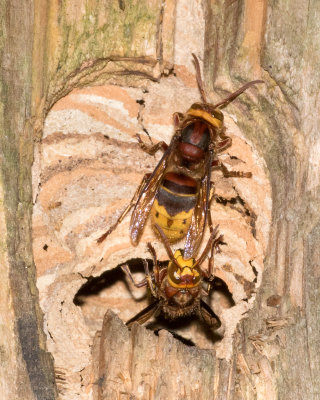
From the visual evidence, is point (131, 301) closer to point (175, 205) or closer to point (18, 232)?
point (175, 205)

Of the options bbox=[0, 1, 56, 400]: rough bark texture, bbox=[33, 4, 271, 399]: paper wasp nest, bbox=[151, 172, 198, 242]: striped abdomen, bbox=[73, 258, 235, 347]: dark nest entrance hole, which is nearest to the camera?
bbox=[0, 1, 56, 400]: rough bark texture

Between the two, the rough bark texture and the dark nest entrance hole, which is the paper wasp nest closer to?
the rough bark texture

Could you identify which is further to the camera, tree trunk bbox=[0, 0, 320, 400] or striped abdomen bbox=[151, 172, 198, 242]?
striped abdomen bbox=[151, 172, 198, 242]

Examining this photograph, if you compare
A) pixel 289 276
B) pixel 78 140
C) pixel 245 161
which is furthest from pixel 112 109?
pixel 289 276

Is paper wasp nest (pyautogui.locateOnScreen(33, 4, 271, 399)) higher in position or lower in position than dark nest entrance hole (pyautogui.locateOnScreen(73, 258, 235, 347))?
higher

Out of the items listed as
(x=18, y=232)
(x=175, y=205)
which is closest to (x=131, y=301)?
(x=175, y=205)

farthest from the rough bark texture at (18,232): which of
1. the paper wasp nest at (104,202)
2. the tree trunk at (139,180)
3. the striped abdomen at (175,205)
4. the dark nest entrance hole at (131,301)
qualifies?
the dark nest entrance hole at (131,301)

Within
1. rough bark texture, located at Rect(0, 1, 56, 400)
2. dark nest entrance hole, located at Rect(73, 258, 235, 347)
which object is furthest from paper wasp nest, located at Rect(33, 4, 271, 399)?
dark nest entrance hole, located at Rect(73, 258, 235, 347)

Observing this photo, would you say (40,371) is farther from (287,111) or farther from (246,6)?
(246,6)
